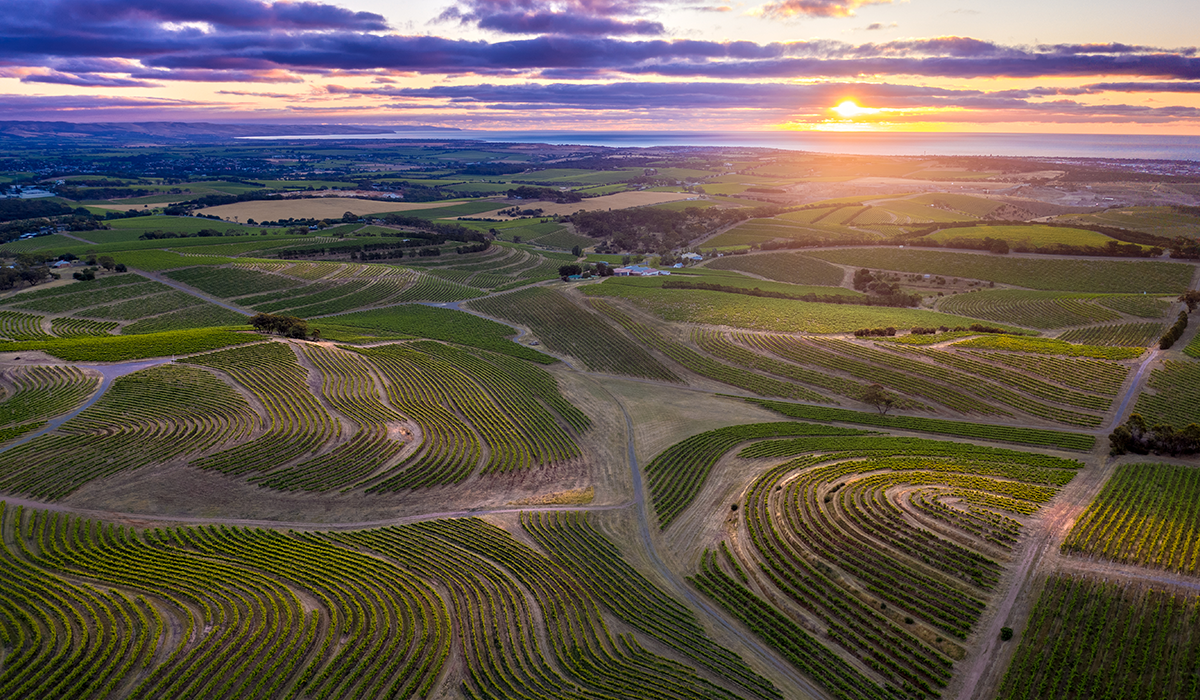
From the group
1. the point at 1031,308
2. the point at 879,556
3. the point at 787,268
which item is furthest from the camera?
the point at 787,268

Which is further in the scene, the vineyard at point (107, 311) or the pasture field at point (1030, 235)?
the pasture field at point (1030, 235)

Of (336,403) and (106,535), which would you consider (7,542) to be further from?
(336,403)

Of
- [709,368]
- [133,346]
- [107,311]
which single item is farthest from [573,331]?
[107,311]

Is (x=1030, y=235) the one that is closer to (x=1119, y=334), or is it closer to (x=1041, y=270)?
(x=1041, y=270)

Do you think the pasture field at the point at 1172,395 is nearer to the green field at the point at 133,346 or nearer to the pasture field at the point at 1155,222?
the green field at the point at 133,346

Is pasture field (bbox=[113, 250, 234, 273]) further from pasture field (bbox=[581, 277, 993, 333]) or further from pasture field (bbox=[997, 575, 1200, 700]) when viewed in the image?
pasture field (bbox=[997, 575, 1200, 700])

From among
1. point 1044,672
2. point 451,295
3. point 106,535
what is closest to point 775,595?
point 1044,672

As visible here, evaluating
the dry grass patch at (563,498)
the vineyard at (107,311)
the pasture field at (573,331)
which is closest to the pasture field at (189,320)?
the vineyard at (107,311)
